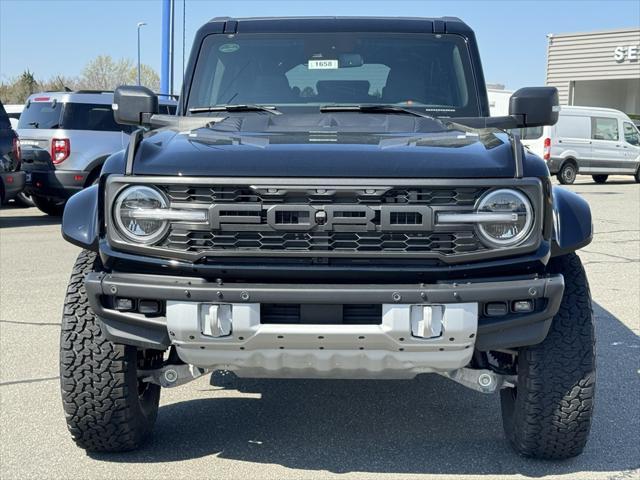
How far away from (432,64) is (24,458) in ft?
9.54

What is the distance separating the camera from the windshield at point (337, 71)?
479 cm

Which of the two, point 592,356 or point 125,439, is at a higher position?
point 592,356

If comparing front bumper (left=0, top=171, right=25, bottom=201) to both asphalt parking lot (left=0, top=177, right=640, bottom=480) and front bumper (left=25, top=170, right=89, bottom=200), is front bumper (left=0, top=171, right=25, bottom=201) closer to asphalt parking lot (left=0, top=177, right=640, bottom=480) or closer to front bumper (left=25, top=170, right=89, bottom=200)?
front bumper (left=25, top=170, right=89, bottom=200)

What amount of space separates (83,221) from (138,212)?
0.39 metres

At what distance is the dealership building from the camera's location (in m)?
37.8

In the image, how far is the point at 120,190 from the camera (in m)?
3.39

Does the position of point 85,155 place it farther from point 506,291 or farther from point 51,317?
point 506,291

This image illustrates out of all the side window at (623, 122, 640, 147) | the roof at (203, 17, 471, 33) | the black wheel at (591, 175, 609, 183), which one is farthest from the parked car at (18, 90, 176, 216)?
the black wheel at (591, 175, 609, 183)

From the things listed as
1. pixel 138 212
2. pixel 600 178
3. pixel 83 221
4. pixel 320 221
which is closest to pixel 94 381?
pixel 83 221

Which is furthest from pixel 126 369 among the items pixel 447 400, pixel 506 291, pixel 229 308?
pixel 447 400

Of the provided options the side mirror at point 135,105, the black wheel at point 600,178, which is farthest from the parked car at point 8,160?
the black wheel at point 600,178

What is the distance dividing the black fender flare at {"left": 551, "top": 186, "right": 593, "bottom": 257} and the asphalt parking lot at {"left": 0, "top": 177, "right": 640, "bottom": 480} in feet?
3.17

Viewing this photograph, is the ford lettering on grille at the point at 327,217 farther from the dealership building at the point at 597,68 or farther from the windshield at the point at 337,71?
the dealership building at the point at 597,68

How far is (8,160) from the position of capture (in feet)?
40.8
